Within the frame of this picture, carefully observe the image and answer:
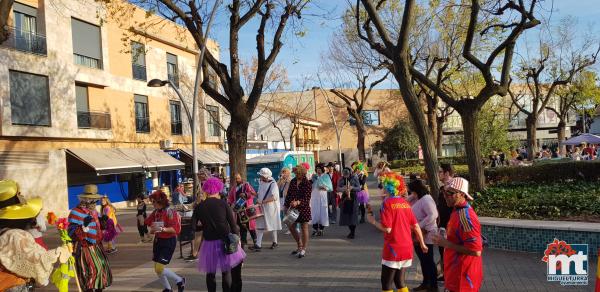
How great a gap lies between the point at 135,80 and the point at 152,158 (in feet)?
13.8

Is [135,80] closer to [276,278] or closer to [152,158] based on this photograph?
[152,158]

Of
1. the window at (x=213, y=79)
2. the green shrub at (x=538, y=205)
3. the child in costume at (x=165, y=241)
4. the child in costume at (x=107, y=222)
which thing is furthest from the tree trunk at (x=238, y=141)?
the child in costume at (x=165, y=241)

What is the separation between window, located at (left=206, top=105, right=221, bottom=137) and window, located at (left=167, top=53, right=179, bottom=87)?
3.65 metres

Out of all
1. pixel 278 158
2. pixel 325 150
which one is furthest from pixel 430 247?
pixel 325 150

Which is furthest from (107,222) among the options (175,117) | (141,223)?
(175,117)

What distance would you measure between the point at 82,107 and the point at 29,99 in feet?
10.9

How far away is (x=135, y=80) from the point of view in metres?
26.7

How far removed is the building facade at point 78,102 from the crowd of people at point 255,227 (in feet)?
26.0

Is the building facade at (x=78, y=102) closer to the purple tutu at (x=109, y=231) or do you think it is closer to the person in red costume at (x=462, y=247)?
the purple tutu at (x=109, y=231)

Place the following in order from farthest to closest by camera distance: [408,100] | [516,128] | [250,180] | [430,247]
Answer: [516,128] < [250,180] < [408,100] < [430,247]

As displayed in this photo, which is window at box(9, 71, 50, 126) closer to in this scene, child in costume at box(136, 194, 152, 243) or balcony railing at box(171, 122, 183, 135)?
child in costume at box(136, 194, 152, 243)

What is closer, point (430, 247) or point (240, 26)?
point (430, 247)

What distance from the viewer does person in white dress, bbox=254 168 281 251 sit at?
10.1m

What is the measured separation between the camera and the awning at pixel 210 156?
30.4m
